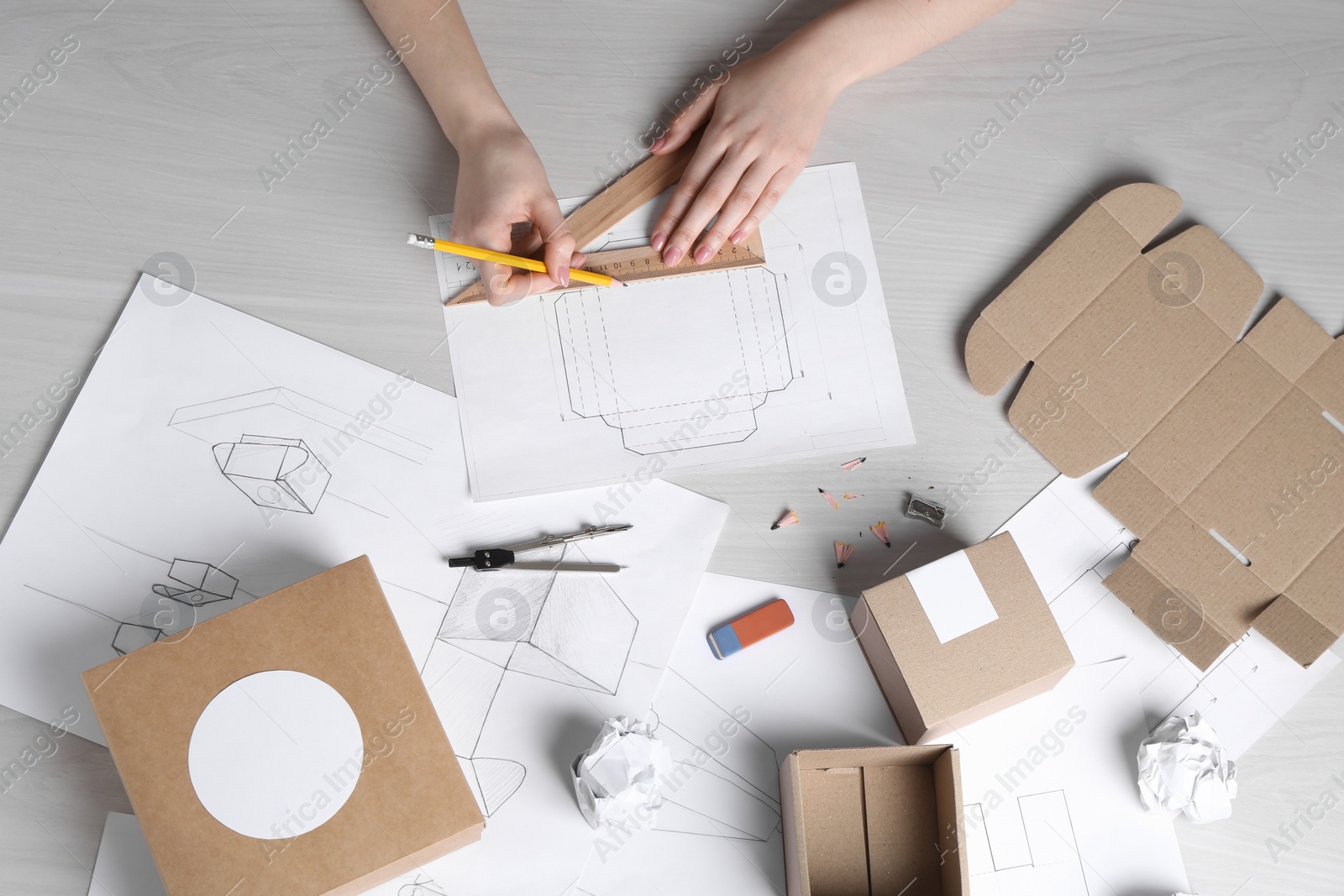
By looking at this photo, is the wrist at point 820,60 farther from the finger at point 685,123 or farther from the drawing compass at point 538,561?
the drawing compass at point 538,561

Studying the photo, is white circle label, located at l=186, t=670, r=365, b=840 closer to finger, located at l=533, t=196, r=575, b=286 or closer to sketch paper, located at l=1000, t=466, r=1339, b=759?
finger, located at l=533, t=196, r=575, b=286

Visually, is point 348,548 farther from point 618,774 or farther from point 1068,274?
point 1068,274

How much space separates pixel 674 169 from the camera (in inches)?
41.9

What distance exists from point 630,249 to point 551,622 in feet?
1.51

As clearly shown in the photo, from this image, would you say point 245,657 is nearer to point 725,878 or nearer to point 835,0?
point 725,878

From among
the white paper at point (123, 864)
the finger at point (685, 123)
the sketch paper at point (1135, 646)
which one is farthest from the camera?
the finger at point (685, 123)

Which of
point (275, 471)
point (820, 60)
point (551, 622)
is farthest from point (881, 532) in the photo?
point (275, 471)

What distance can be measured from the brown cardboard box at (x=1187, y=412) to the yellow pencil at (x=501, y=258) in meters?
0.45

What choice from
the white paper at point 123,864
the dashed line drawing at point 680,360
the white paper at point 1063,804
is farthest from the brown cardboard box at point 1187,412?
the white paper at point 123,864

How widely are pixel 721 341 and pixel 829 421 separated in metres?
0.16

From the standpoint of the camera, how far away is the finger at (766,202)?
3.37ft

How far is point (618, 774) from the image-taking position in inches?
33.1

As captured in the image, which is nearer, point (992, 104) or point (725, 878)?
point (725, 878)

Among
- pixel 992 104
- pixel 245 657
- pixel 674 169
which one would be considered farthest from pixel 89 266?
pixel 992 104
